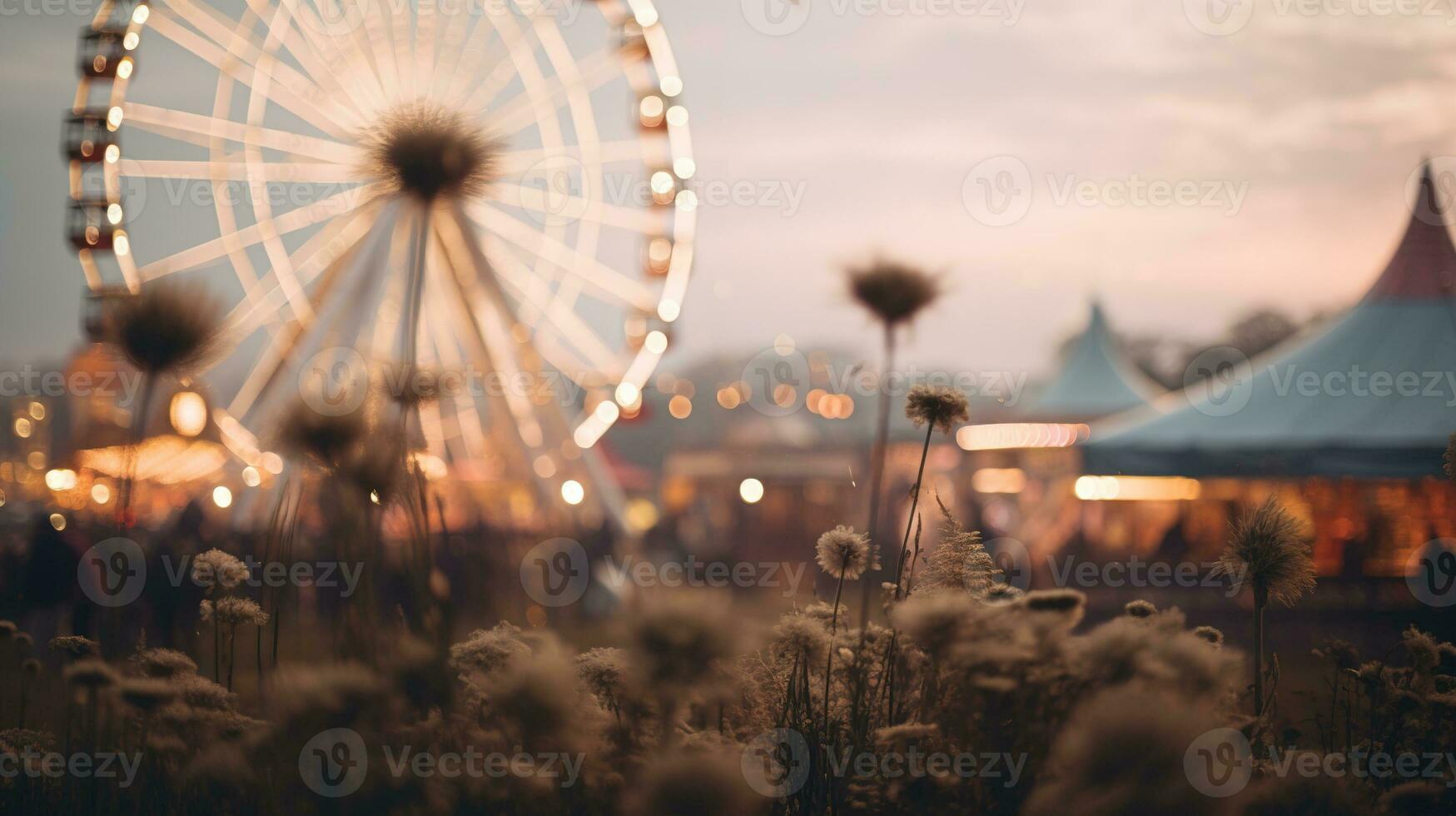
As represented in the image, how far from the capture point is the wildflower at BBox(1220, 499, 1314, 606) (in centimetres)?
312

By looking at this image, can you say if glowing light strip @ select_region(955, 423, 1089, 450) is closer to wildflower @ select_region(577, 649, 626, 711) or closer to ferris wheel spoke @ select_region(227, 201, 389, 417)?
ferris wheel spoke @ select_region(227, 201, 389, 417)

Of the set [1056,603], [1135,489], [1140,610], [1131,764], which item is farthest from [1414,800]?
[1135,489]

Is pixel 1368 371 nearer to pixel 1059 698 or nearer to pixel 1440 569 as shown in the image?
pixel 1440 569

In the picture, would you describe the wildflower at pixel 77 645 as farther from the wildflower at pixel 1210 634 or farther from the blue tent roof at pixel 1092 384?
the blue tent roof at pixel 1092 384

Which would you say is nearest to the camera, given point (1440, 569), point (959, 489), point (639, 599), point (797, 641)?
point (639, 599)

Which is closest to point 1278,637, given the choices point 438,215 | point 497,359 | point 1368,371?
point 1368,371

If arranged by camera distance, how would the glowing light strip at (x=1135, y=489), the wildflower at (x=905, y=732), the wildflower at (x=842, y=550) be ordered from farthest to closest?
the glowing light strip at (x=1135, y=489) < the wildflower at (x=842, y=550) < the wildflower at (x=905, y=732)

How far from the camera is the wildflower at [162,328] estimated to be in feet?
12.5

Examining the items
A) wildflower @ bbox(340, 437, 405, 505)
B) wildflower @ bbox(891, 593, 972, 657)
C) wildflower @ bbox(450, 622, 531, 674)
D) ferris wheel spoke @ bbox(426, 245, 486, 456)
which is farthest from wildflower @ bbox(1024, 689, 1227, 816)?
ferris wheel spoke @ bbox(426, 245, 486, 456)

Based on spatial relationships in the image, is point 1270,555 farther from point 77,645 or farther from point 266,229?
point 266,229

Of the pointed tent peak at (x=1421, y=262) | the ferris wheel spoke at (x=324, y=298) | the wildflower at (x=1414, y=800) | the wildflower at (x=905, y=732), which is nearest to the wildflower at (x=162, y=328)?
the wildflower at (x=905, y=732)

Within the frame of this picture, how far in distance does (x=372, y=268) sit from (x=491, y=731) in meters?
8.63

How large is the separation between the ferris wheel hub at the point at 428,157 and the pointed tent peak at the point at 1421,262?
10.1 metres

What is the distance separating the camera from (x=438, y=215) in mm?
10867
